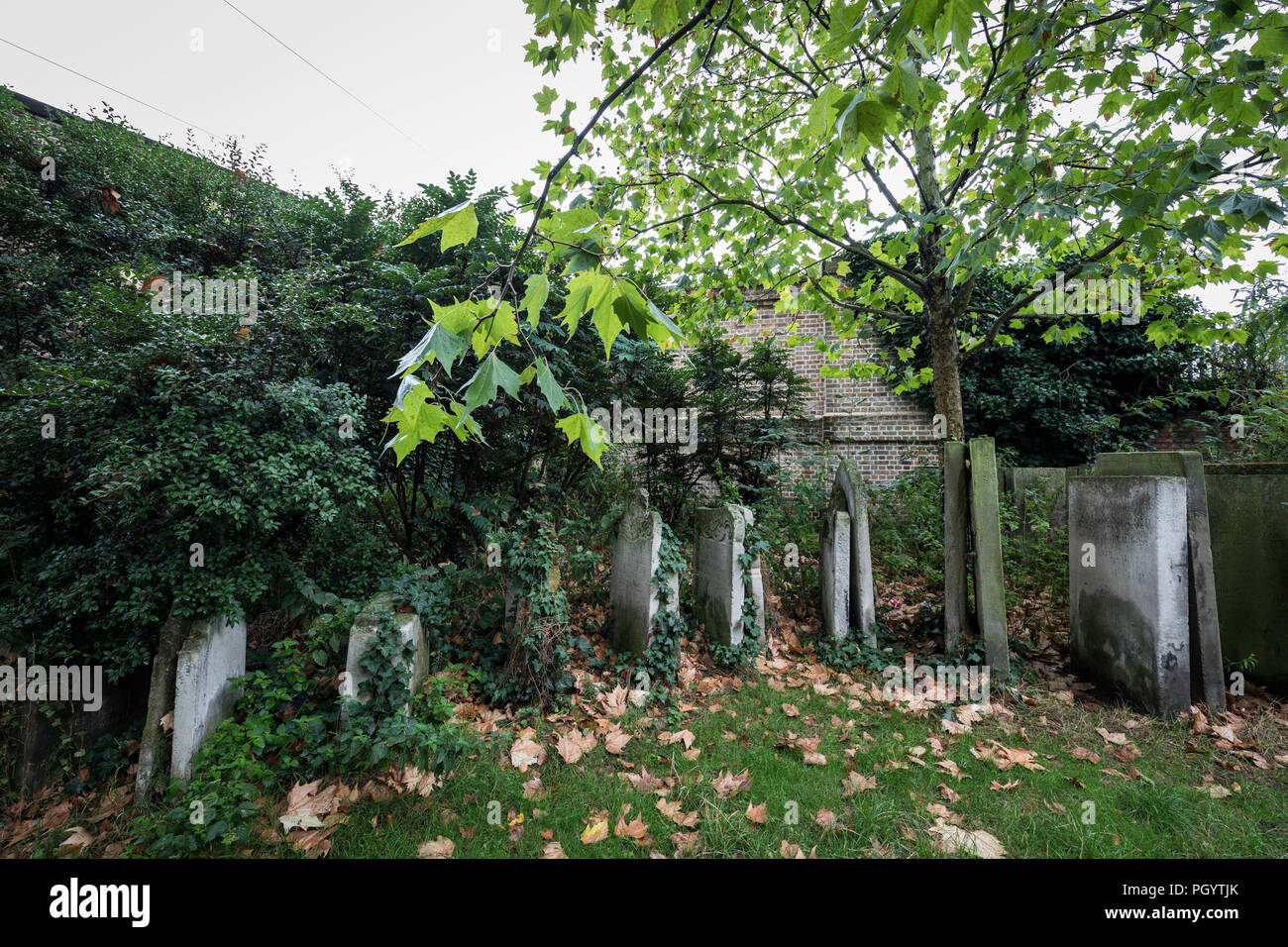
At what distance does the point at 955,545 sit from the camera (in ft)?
14.2

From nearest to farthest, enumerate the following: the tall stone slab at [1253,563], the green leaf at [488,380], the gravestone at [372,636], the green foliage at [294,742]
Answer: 1. the green leaf at [488,380]
2. the green foliage at [294,742]
3. the gravestone at [372,636]
4. the tall stone slab at [1253,563]

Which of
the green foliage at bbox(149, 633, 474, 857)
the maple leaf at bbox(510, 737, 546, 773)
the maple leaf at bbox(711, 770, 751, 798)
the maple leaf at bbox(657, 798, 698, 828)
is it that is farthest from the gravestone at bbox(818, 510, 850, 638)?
the green foliage at bbox(149, 633, 474, 857)

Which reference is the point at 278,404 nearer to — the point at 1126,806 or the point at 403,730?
the point at 403,730

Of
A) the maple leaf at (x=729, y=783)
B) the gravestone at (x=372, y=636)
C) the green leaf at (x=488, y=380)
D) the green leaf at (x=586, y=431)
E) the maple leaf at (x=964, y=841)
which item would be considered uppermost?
the green leaf at (x=488, y=380)

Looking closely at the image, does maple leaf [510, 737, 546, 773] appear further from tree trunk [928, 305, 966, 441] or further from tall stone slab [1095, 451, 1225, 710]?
tree trunk [928, 305, 966, 441]

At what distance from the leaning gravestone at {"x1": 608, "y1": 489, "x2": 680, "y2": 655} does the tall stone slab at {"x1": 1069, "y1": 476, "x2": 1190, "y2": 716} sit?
10.0 feet

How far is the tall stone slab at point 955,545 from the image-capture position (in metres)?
4.23

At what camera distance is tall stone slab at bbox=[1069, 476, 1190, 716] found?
3.36 meters

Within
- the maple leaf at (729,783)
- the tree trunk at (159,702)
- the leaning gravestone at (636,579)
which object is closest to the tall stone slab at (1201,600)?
the maple leaf at (729,783)

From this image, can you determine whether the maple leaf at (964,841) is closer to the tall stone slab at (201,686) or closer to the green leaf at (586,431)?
the green leaf at (586,431)

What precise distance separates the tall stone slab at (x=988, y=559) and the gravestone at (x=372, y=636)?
4036 millimetres

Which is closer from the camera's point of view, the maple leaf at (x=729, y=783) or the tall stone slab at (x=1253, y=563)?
the maple leaf at (x=729, y=783)

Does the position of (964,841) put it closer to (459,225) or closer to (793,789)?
(793,789)

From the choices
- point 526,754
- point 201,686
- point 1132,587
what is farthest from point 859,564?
point 201,686
